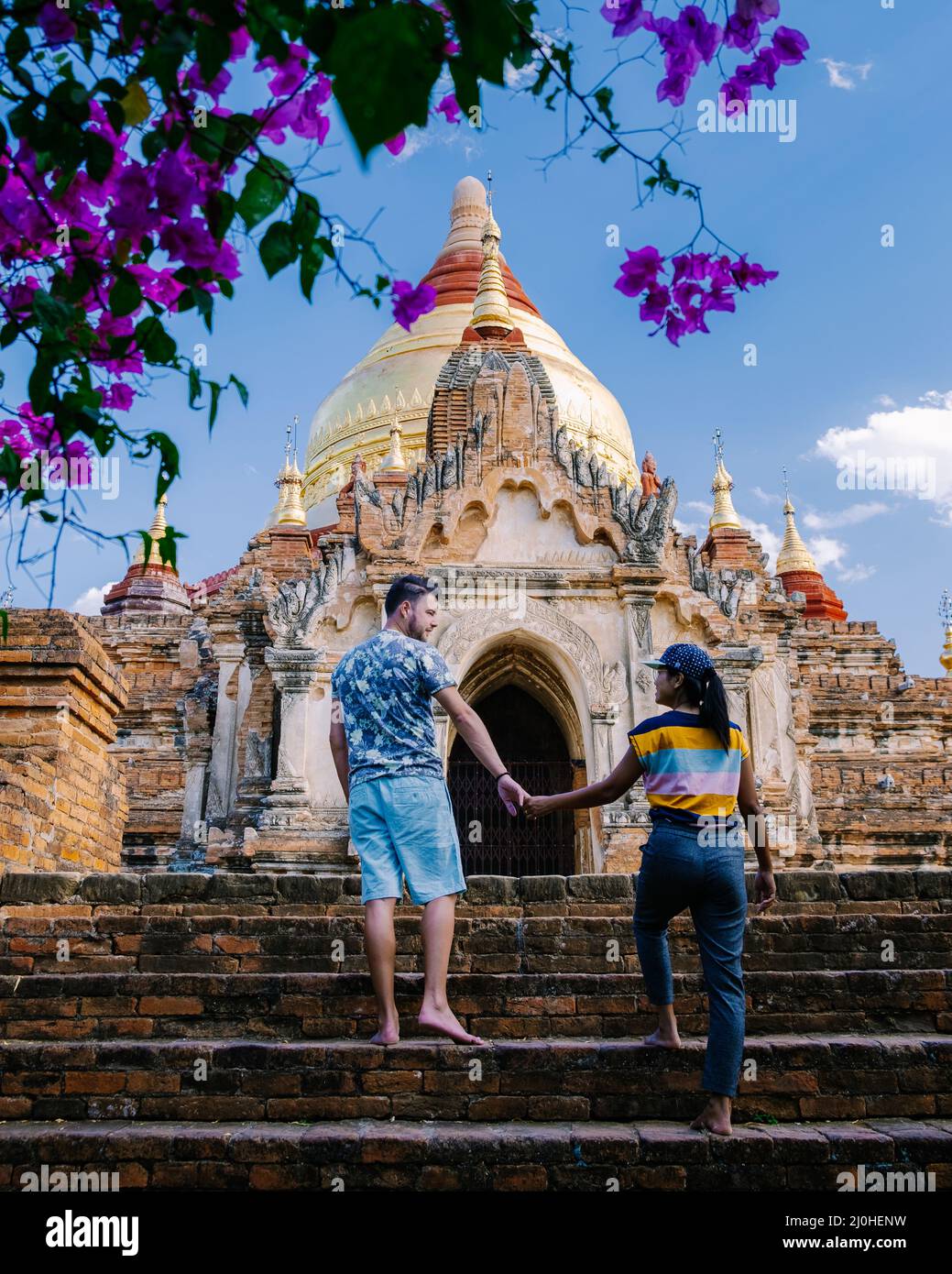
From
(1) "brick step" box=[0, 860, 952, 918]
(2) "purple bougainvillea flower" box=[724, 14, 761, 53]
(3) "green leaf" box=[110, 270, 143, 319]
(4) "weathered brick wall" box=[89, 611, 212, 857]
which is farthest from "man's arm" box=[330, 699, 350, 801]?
(4) "weathered brick wall" box=[89, 611, 212, 857]

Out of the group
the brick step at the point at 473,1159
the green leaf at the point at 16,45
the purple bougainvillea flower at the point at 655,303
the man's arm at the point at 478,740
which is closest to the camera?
the green leaf at the point at 16,45

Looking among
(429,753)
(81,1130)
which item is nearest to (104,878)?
(81,1130)

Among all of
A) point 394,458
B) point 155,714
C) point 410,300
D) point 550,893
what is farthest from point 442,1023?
point 394,458

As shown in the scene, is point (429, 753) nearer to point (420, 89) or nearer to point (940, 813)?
point (420, 89)

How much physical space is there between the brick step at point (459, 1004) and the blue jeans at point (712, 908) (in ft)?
3.32

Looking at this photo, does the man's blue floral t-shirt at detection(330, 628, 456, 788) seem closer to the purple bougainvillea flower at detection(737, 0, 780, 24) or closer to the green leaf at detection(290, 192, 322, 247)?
the green leaf at detection(290, 192, 322, 247)

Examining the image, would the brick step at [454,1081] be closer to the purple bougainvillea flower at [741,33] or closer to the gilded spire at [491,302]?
the purple bougainvillea flower at [741,33]

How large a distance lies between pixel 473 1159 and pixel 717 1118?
0.88 metres

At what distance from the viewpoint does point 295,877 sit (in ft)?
20.9

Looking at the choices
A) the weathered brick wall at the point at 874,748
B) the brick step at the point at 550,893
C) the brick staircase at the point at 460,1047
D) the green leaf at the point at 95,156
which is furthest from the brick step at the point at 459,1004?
the weathered brick wall at the point at 874,748

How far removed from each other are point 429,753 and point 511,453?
9.56 m

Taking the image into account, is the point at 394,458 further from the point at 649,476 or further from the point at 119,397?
the point at 119,397

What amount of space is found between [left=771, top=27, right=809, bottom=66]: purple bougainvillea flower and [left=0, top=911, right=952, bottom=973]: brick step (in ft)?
13.4

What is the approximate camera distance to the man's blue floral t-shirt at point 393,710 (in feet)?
14.3
